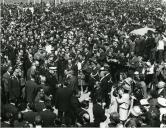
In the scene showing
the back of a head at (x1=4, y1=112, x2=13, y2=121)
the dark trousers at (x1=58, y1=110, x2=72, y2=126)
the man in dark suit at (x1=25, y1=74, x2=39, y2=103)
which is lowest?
the dark trousers at (x1=58, y1=110, x2=72, y2=126)

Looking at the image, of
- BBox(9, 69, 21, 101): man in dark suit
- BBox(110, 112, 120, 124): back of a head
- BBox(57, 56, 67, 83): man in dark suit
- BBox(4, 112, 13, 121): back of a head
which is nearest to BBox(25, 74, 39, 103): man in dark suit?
BBox(9, 69, 21, 101): man in dark suit

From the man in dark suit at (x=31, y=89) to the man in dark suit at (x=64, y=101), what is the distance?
3.40 ft

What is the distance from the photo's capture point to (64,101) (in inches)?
427

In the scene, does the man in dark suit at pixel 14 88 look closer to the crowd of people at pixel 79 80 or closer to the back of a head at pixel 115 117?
the crowd of people at pixel 79 80

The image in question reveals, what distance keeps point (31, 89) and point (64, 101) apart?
5.08 ft

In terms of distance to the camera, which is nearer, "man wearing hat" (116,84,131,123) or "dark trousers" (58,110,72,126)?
"man wearing hat" (116,84,131,123)

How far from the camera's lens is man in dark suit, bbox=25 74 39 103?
1183cm

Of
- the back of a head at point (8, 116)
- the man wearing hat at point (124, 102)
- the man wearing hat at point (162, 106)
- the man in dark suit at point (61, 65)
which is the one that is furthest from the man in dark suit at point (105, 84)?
the back of a head at point (8, 116)

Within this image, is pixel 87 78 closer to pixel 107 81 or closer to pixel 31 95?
pixel 107 81

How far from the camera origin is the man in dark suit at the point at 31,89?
11829mm

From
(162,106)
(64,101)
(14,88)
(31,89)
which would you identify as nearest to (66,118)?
(64,101)

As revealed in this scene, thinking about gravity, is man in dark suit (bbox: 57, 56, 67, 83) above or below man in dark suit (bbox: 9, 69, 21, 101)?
above

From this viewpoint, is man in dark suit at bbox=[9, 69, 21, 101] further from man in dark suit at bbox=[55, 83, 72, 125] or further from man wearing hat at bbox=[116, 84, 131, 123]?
man wearing hat at bbox=[116, 84, 131, 123]

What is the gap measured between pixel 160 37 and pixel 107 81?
244 inches
